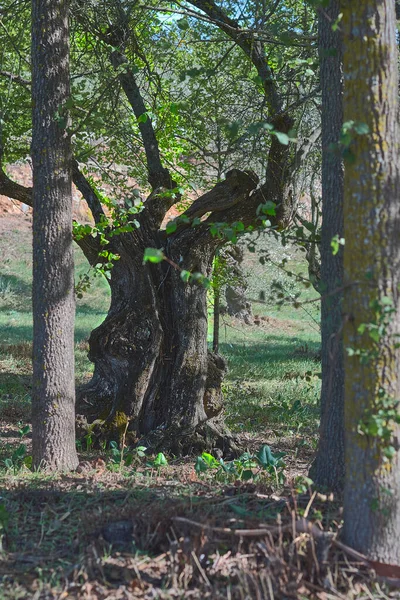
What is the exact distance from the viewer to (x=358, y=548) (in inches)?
126

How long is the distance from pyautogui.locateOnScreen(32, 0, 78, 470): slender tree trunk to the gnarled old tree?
1.71 metres

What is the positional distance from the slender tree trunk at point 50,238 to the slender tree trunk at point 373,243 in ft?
10.3

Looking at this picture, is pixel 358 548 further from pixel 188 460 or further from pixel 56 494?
pixel 188 460

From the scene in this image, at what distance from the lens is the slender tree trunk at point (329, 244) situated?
459 cm

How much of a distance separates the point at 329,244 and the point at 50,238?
7.66ft

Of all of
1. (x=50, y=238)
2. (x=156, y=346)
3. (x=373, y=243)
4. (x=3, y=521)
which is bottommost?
(x=3, y=521)

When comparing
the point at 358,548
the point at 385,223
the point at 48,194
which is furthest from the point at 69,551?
the point at 48,194

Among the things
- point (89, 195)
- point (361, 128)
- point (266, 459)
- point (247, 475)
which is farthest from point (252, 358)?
point (361, 128)

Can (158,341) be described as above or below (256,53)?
below

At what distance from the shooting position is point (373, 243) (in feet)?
10.1

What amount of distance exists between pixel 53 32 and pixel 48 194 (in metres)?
1.34

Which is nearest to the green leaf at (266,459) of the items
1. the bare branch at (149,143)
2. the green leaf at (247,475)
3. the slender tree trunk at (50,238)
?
the green leaf at (247,475)

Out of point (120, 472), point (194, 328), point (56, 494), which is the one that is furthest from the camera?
point (194, 328)

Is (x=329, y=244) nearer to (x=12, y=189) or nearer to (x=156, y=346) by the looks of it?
(x=156, y=346)
